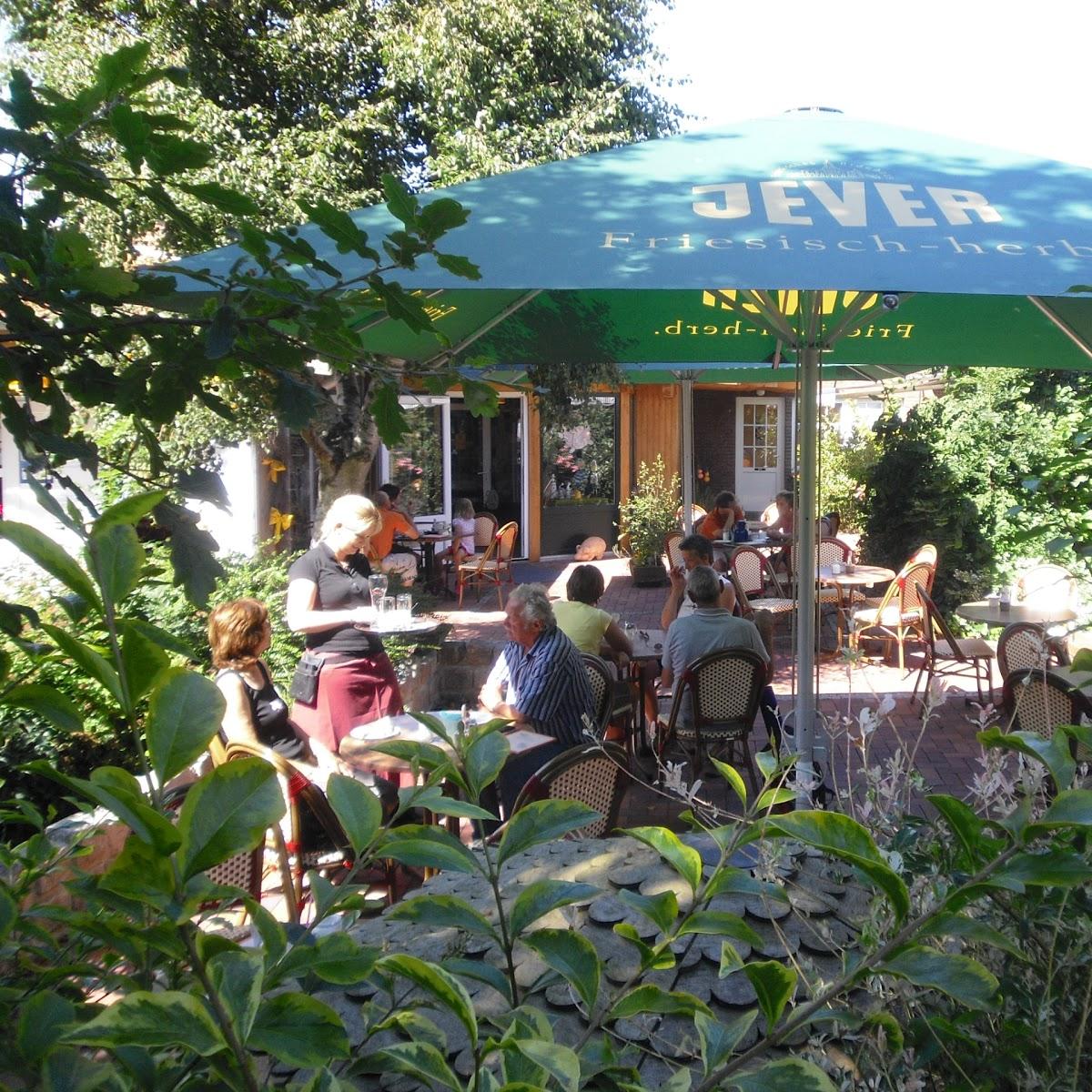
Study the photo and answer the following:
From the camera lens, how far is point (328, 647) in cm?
527

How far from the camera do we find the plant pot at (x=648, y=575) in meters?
14.3

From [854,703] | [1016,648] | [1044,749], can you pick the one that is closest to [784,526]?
[854,703]

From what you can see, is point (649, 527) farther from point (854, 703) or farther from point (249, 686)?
point (249, 686)

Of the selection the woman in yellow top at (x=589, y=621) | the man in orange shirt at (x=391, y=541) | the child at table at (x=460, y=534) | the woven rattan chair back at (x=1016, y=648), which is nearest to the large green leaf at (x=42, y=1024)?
the woman in yellow top at (x=589, y=621)

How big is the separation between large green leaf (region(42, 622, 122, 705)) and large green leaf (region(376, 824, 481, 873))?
25cm

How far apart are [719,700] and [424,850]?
470 centimetres

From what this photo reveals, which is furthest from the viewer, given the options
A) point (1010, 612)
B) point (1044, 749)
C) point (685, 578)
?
point (1010, 612)

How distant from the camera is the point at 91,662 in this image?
2.33 feet

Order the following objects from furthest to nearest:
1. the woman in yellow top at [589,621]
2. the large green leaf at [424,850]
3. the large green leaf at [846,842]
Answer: the woman in yellow top at [589,621] < the large green leaf at [424,850] < the large green leaf at [846,842]

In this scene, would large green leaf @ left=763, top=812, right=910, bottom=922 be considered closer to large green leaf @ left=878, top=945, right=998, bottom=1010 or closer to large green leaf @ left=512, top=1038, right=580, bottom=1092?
large green leaf @ left=878, top=945, right=998, bottom=1010

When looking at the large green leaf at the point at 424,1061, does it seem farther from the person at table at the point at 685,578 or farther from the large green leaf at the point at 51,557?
the person at table at the point at 685,578

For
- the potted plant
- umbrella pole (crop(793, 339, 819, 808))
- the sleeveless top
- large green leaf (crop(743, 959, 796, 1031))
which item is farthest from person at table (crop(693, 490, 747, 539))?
large green leaf (crop(743, 959, 796, 1031))

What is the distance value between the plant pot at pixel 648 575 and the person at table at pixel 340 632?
904 cm

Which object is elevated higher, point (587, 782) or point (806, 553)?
point (806, 553)
